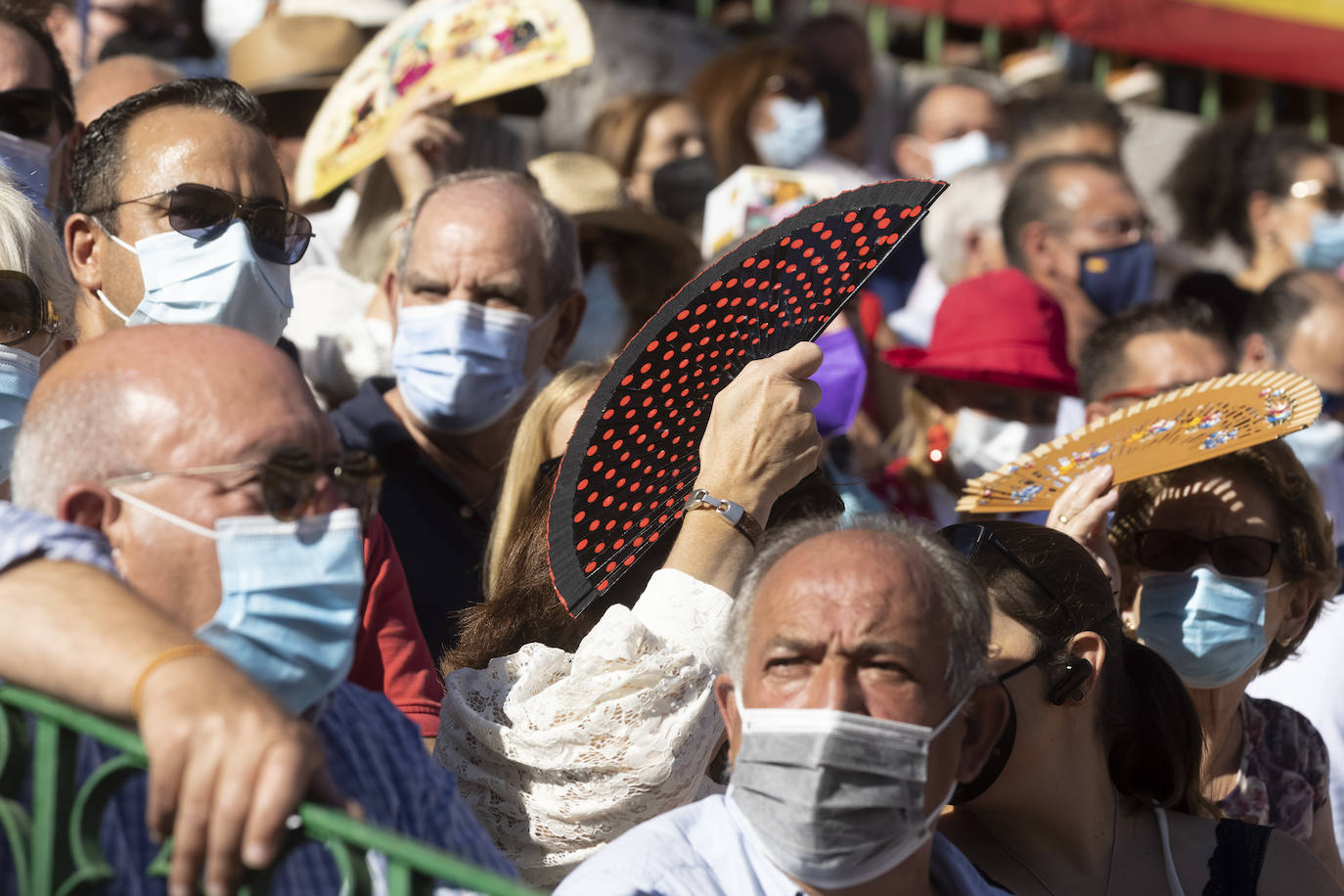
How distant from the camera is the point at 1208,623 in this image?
12.1ft

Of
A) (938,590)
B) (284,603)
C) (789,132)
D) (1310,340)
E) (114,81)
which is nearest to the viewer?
(284,603)

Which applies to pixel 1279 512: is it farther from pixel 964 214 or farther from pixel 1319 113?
pixel 1319 113

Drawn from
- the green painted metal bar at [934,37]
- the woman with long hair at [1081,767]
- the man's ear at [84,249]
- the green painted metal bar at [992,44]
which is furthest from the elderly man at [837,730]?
the green painted metal bar at [992,44]

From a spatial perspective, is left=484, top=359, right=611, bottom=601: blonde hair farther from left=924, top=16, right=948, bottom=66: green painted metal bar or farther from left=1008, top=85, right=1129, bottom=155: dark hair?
left=924, top=16, right=948, bottom=66: green painted metal bar

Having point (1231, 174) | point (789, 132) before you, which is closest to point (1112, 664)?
point (789, 132)

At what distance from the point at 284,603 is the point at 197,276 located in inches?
61.4

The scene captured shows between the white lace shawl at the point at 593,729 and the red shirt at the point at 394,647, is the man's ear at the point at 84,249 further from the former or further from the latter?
the white lace shawl at the point at 593,729

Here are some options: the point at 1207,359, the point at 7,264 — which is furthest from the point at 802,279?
the point at 1207,359

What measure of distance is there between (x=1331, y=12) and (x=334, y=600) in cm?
1195

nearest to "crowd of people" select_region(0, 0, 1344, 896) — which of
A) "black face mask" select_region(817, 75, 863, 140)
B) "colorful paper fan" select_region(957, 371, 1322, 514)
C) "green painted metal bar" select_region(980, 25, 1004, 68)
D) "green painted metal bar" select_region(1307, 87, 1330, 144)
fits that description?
"colorful paper fan" select_region(957, 371, 1322, 514)

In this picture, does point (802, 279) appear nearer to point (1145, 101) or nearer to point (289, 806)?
point (289, 806)

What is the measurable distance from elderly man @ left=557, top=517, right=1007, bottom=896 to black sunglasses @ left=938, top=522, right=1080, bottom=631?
51 centimetres

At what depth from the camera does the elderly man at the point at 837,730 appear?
2268mm

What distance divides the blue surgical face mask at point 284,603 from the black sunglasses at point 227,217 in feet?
4.87
